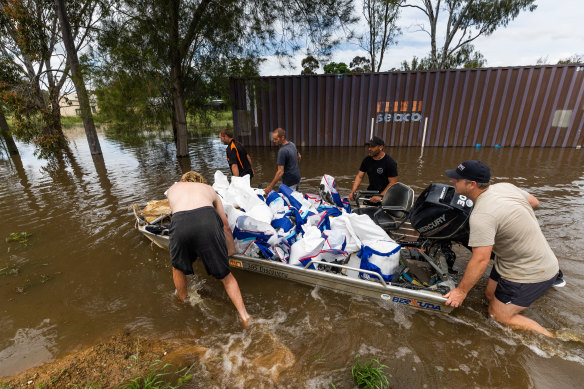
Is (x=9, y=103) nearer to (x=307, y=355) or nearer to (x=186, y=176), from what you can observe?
(x=186, y=176)

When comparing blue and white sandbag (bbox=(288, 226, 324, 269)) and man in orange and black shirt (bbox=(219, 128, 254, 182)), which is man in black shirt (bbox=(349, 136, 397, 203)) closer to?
blue and white sandbag (bbox=(288, 226, 324, 269))

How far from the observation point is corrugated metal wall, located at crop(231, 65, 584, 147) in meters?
9.80

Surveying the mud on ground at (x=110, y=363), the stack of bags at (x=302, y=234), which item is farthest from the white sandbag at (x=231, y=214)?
the mud on ground at (x=110, y=363)

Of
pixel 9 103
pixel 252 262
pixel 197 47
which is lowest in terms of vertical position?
pixel 252 262

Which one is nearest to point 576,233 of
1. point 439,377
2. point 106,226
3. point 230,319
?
point 439,377

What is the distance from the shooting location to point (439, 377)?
198 centimetres

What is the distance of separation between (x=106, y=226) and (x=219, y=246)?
3.57 meters

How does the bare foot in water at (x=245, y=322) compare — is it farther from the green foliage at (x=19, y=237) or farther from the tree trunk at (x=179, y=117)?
the tree trunk at (x=179, y=117)

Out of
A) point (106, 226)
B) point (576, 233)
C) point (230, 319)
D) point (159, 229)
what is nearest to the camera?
point (230, 319)

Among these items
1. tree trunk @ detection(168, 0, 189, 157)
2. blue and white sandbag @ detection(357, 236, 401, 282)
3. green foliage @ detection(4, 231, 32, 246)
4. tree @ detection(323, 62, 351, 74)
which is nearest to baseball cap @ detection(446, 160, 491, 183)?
blue and white sandbag @ detection(357, 236, 401, 282)

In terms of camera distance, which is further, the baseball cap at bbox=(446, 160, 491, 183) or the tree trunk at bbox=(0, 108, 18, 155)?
the tree trunk at bbox=(0, 108, 18, 155)

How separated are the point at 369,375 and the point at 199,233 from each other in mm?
1825

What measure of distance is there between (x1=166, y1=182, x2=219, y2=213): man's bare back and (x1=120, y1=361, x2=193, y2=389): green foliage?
4.33ft

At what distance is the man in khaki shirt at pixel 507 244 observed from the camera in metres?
1.94
